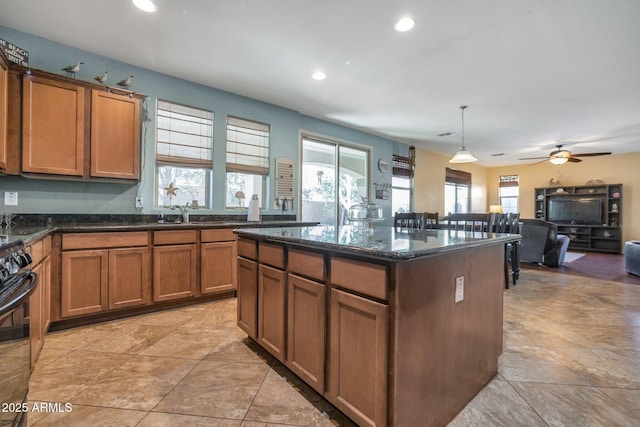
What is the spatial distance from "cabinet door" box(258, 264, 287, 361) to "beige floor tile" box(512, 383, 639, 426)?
1.47m

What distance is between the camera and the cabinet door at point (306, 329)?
1570mm

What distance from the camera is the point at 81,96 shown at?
9.27 ft

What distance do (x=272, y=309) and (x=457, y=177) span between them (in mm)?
8375

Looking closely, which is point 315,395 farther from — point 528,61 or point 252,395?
point 528,61

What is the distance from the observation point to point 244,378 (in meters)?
1.90

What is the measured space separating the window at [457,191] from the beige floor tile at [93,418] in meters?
8.33

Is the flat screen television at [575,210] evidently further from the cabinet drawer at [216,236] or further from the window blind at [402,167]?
the cabinet drawer at [216,236]

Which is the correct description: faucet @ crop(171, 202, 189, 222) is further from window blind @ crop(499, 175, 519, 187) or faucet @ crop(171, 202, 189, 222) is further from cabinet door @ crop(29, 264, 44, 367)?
window blind @ crop(499, 175, 519, 187)

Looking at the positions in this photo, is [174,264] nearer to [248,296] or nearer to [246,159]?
[248,296]

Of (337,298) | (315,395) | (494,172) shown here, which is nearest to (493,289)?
(337,298)

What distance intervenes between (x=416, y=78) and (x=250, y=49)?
1962 millimetres

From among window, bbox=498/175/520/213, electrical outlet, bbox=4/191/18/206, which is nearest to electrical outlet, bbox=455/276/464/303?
electrical outlet, bbox=4/191/18/206

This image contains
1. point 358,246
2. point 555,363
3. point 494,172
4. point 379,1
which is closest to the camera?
point 358,246

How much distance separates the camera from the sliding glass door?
17.4ft
